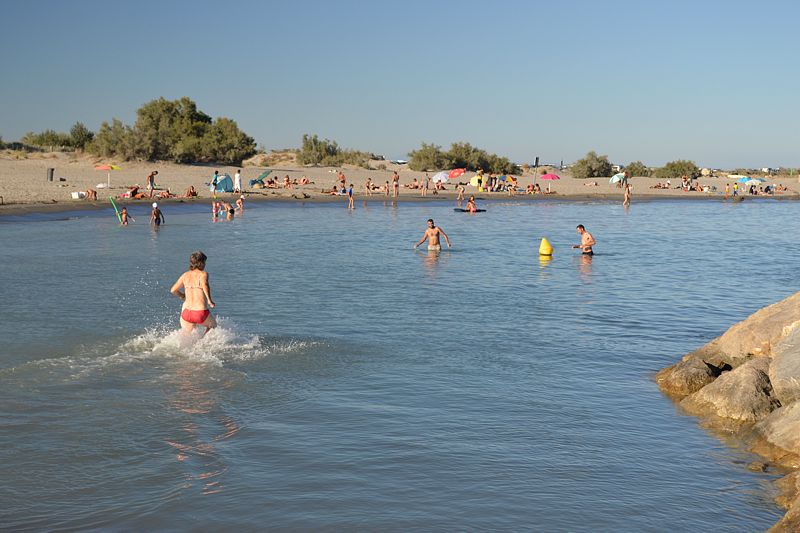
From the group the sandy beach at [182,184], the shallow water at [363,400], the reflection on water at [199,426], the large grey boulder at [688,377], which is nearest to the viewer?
the shallow water at [363,400]

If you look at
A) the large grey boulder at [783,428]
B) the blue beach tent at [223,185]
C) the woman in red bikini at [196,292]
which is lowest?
the large grey boulder at [783,428]

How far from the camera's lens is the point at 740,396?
10.3 metres

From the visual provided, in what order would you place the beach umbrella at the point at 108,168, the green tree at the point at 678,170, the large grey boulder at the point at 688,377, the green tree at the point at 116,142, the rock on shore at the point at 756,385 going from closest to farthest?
1. the rock on shore at the point at 756,385
2. the large grey boulder at the point at 688,377
3. the beach umbrella at the point at 108,168
4. the green tree at the point at 116,142
5. the green tree at the point at 678,170

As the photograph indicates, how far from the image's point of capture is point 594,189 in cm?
7156

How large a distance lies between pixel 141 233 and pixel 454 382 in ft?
78.1

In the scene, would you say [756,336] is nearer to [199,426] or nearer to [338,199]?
[199,426]

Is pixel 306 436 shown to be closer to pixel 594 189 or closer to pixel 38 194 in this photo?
pixel 38 194

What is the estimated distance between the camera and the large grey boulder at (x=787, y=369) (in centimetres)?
963

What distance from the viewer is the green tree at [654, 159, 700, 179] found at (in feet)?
316

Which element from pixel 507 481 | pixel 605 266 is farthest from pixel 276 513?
pixel 605 266

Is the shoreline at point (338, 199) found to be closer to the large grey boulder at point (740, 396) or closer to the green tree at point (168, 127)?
the green tree at point (168, 127)

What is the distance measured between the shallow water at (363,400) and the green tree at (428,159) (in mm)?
56434

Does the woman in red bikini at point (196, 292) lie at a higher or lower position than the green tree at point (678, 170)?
lower

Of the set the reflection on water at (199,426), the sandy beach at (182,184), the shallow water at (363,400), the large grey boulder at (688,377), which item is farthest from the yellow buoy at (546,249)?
the sandy beach at (182,184)
